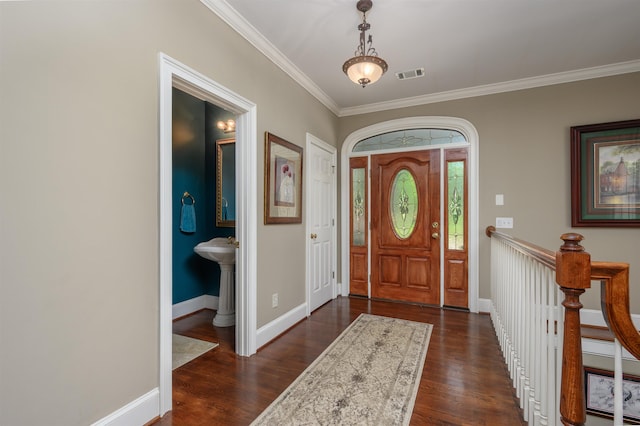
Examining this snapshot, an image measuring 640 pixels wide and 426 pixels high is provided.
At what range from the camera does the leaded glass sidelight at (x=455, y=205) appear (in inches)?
148

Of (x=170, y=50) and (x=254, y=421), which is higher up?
(x=170, y=50)

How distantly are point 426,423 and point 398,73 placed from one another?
315 centimetres

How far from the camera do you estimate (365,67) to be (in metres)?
2.18

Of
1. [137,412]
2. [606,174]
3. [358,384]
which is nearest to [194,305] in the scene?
[137,412]

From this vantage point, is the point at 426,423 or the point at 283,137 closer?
the point at 426,423

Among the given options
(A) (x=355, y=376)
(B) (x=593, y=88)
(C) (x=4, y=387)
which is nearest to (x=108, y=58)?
(C) (x=4, y=387)

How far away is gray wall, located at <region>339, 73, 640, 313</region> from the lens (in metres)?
3.13

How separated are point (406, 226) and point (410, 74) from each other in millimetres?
1868

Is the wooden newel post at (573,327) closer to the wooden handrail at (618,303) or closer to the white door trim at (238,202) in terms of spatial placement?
the wooden handrail at (618,303)

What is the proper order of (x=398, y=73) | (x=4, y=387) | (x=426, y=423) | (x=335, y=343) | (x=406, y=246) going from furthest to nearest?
1. (x=406, y=246)
2. (x=398, y=73)
3. (x=335, y=343)
4. (x=426, y=423)
5. (x=4, y=387)

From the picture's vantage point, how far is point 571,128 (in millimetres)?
3268

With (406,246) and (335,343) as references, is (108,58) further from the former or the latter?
(406,246)

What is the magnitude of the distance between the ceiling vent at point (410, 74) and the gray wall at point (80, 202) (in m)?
2.19

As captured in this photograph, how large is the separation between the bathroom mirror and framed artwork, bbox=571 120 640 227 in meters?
3.82
